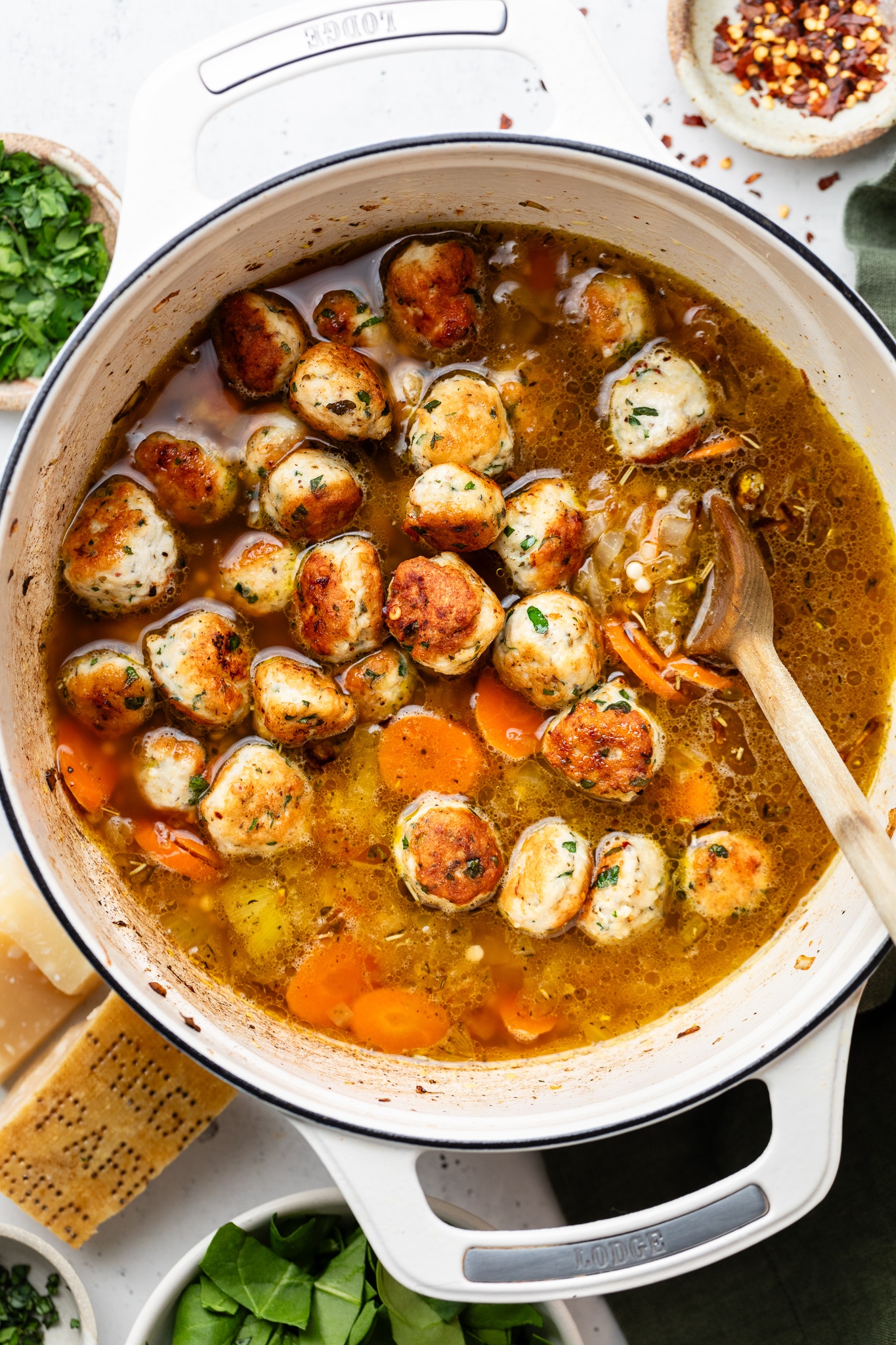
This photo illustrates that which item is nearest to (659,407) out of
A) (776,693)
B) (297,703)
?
(776,693)

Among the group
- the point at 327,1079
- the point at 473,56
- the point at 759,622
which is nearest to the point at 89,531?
the point at 327,1079

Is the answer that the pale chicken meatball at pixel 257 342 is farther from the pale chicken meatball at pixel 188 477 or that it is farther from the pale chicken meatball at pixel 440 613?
the pale chicken meatball at pixel 440 613

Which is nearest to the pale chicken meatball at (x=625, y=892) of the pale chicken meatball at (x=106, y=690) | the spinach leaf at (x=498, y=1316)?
the spinach leaf at (x=498, y=1316)

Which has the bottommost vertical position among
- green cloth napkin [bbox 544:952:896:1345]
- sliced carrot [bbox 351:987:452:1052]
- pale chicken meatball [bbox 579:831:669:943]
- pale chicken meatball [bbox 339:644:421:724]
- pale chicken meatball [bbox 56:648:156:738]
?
green cloth napkin [bbox 544:952:896:1345]

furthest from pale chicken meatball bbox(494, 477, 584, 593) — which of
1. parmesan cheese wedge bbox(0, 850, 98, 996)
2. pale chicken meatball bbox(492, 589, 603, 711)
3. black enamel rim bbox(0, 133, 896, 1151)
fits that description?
parmesan cheese wedge bbox(0, 850, 98, 996)

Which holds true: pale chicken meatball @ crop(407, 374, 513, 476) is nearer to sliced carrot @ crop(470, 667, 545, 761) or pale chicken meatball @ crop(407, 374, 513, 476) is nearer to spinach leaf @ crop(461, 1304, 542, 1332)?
sliced carrot @ crop(470, 667, 545, 761)

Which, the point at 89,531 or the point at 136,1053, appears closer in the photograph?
the point at 89,531

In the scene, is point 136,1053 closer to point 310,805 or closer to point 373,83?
point 310,805
